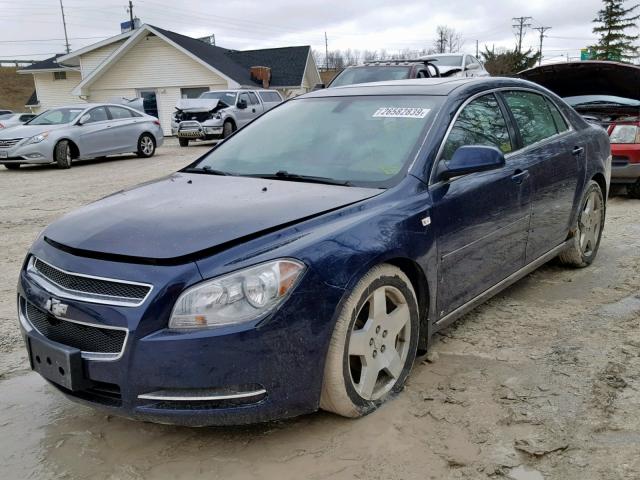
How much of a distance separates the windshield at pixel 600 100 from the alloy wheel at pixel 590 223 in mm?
3376

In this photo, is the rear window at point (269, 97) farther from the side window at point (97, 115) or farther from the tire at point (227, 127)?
the side window at point (97, 115)

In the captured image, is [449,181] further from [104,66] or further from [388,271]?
[104,66]

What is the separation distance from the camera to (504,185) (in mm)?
3736

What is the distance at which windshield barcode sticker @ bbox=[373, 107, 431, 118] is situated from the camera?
3.50 m

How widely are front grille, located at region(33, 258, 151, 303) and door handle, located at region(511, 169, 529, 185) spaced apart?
2.48 metres

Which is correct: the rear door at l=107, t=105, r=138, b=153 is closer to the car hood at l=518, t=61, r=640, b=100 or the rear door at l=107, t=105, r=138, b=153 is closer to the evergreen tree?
the car hood at l=518, t=61, r=640, b=100

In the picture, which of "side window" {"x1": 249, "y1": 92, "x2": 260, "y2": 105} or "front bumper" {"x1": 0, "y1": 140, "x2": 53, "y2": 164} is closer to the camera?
"front bumper" {"x1": 0, "y1": 140, "x2": 53, "y2": 164}

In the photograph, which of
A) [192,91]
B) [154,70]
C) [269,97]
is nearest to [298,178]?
[269,97]

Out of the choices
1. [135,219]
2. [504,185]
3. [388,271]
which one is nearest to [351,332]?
[388,271]

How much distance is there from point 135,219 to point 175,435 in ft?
3.31

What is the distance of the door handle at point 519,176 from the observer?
12.6 feet

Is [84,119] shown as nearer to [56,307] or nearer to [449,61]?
[449,61]

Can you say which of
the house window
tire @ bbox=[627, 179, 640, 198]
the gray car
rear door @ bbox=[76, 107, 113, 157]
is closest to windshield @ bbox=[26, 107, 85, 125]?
the gray car

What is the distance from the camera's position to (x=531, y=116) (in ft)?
14.4
